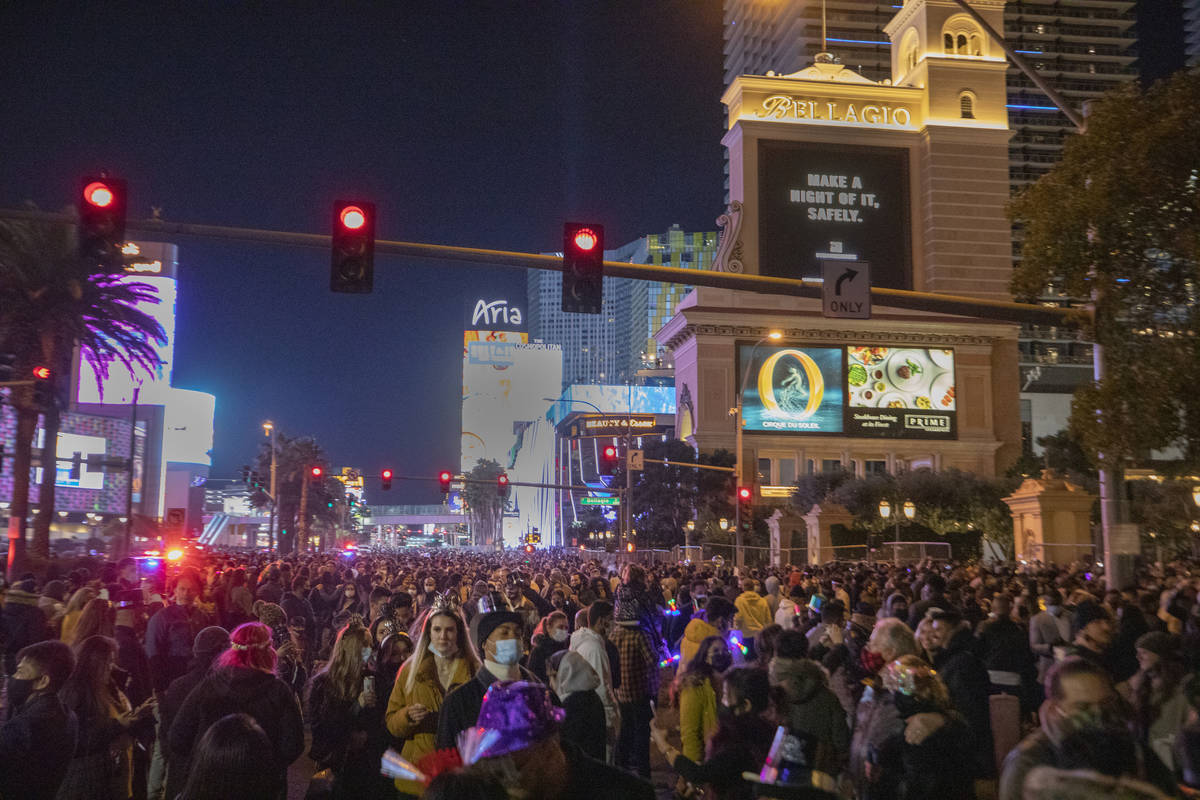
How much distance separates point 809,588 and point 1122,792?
16.1 m

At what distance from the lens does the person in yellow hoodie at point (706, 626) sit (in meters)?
9.88

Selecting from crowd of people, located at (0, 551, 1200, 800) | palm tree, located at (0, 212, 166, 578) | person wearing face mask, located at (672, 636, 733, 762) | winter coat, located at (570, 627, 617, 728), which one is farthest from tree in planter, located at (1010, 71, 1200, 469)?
palm tree, located at (0, 212, 166, 578)

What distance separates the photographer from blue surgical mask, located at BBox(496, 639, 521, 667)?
6090 mm

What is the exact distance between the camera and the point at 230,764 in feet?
13.0

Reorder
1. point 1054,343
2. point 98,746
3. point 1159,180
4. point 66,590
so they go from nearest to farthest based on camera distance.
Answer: point 98,746 < point 1159,180 < point 66,590 < point 1054,343

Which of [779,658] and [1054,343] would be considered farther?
[1054,343]

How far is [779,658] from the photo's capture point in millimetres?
6590

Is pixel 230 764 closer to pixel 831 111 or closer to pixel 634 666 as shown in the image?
pixel 634 666

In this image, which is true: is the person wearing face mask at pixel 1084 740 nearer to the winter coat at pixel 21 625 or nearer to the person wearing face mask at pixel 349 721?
the person wearing face mask at pixel 349 721

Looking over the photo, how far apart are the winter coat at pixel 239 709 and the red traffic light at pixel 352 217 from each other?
6158 mm

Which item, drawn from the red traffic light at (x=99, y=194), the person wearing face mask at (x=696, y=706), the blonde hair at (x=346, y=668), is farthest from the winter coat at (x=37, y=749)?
the red traffic light at (x=99, y=194)

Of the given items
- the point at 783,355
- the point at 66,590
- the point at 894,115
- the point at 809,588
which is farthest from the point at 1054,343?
the point at 66,590

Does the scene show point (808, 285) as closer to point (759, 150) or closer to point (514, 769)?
point (514, 769)

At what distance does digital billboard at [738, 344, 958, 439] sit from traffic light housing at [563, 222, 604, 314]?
60465mm
